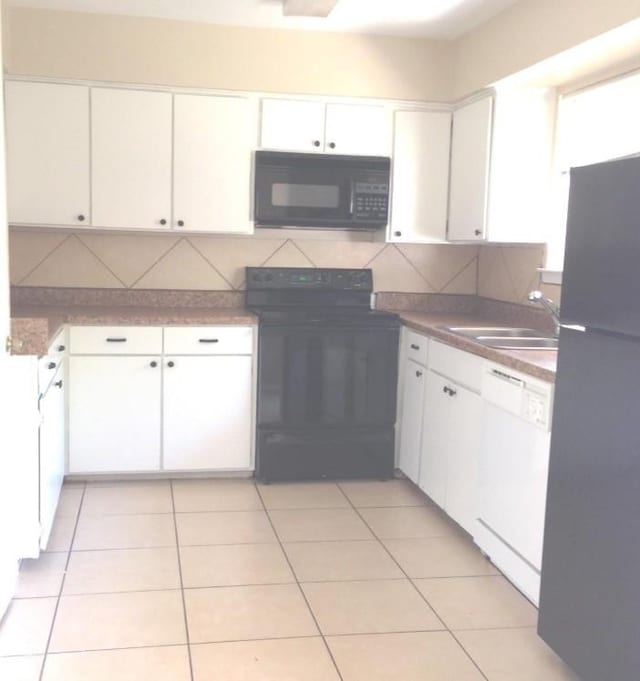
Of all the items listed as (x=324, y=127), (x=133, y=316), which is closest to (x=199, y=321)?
(x=133, y=316)

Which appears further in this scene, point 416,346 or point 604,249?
point 416,346

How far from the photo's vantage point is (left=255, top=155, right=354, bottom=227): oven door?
4.23 metres

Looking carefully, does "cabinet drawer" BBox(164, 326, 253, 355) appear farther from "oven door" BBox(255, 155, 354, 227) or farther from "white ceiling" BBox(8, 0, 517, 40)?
"white ceiling" BBox(8, 0, 517, 40)

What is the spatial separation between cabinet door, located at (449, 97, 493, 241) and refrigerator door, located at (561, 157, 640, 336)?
5.86 ft

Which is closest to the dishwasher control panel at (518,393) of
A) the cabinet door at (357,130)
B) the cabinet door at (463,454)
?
the cabinet door at (463,454)

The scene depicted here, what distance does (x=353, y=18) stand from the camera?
13.1ft

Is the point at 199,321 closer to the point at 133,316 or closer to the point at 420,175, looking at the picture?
the point at 133,316

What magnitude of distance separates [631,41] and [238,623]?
8.39 feet

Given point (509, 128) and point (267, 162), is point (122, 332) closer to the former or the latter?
point (267, 162)

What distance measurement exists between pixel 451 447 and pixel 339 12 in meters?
2.12

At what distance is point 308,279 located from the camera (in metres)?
4.62

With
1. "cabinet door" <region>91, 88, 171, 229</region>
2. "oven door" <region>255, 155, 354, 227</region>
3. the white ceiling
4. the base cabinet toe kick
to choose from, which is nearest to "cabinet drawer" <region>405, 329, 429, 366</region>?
the base cabinet toe kick

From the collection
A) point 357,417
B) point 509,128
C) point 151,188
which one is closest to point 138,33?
point 151,188

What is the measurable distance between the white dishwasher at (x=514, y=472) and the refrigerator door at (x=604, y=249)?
52 cm
